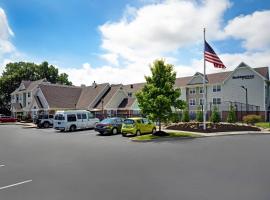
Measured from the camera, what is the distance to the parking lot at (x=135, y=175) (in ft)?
24.2

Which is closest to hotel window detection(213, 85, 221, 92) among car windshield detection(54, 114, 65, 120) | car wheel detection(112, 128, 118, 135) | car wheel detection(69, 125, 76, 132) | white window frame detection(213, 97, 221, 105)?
white window frame detection(213, 97, 221, 105)

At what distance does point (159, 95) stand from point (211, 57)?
651 centimetres

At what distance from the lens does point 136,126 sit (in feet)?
77.2

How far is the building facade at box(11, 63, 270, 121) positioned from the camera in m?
44.8

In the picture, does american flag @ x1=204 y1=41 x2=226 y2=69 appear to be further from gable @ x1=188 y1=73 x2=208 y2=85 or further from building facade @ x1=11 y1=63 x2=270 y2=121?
gable @ x1=188 y1=73 x2=208 y2=85

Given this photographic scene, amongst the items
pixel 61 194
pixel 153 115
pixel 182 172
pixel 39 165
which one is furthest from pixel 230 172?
pixel 153 115

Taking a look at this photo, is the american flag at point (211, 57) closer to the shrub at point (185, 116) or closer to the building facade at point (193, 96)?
the shrub at point (185, 116)

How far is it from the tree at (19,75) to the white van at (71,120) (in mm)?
53866

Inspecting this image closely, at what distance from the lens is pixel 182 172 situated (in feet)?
32.7

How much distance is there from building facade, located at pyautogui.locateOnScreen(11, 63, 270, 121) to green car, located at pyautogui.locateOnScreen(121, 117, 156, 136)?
2184 cm

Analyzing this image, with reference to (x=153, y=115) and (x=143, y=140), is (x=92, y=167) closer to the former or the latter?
(x=143, y=140)

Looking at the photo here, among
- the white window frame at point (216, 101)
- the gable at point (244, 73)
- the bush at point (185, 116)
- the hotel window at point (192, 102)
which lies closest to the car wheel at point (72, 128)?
the bush at point (185, 116)

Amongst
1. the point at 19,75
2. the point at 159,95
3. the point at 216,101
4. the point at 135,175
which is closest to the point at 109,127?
the point at 159,95

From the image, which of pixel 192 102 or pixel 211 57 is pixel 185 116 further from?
pixel 211 57
